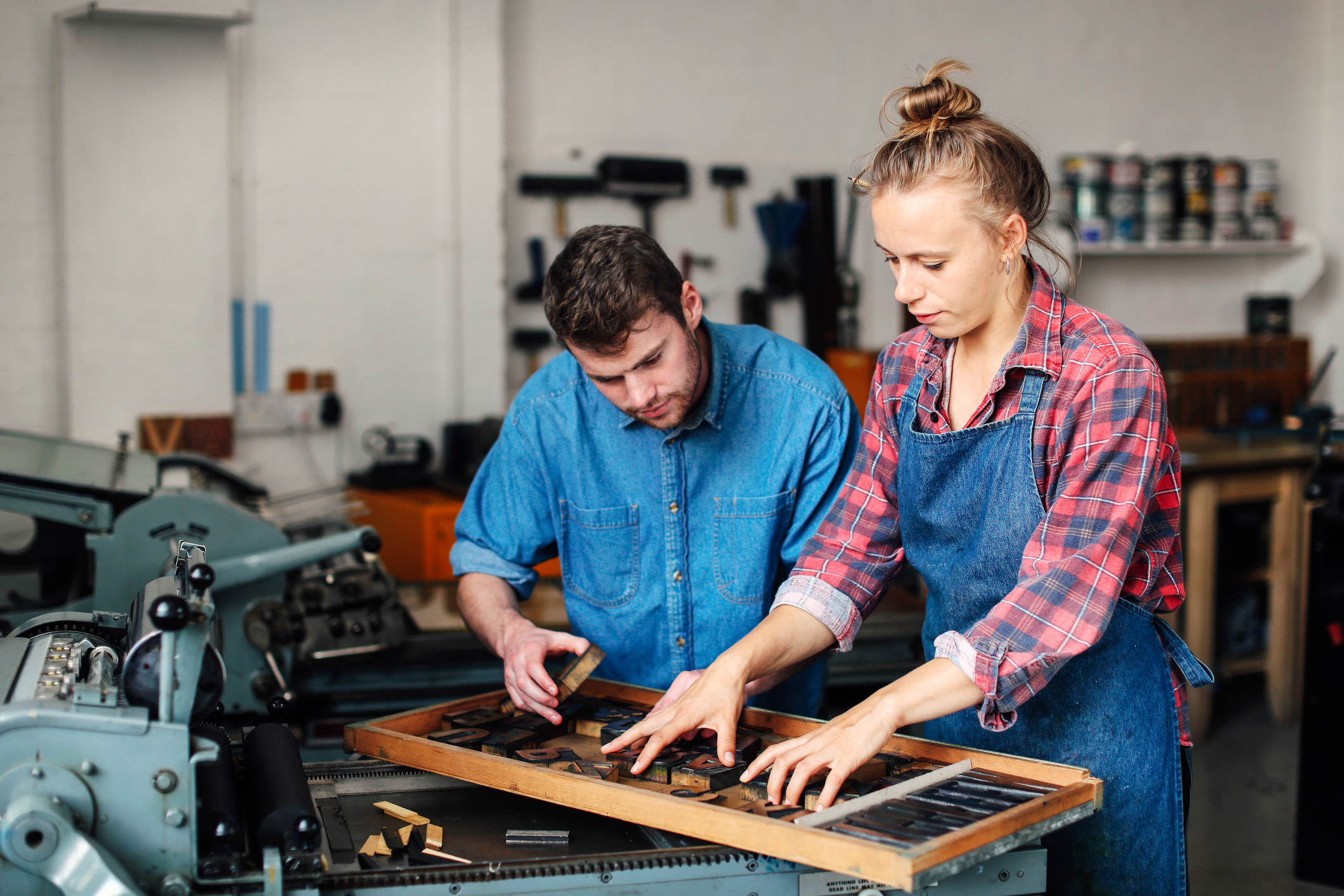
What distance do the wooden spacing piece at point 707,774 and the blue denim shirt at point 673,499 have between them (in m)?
0.45

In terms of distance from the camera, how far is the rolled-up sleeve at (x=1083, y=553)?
1263mm

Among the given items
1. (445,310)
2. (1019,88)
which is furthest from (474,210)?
(1019,88)

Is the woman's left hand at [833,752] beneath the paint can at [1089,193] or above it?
beneath

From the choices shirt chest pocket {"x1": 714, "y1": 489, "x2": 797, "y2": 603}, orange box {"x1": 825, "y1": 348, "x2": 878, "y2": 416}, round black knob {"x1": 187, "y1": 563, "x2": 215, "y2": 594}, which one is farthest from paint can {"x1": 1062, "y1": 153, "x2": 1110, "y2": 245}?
round black knob {"x1": 187, "y1": 563, "x2": 215, "y2": 594}

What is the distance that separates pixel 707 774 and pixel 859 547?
1.41ft

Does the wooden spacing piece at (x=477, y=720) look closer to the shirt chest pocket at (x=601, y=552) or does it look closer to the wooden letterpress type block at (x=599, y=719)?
the wooden letterpress type block at (x=599, y=719)

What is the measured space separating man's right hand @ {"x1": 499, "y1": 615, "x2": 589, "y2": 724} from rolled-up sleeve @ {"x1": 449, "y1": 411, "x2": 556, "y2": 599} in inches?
6.9

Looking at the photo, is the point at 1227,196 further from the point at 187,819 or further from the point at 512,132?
the point at 187,819

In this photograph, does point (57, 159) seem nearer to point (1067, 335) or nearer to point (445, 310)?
point (445, 310)

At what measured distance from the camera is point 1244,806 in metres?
3.51

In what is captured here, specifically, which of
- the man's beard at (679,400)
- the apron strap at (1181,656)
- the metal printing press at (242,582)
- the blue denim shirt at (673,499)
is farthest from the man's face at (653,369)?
the metal printing press at (242,582)

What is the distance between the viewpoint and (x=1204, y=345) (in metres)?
5.09

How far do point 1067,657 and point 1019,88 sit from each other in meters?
4.15

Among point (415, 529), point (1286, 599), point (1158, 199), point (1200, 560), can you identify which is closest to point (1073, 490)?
point (415, 529)
